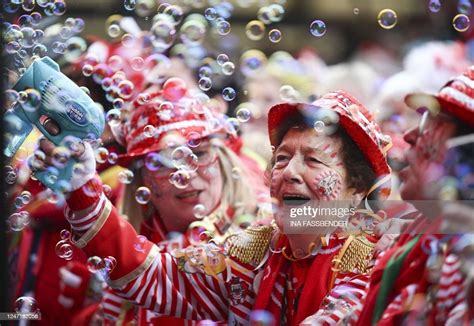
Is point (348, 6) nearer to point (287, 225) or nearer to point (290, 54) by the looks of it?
point (290, 54)

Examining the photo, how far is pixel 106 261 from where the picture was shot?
8.77 ft

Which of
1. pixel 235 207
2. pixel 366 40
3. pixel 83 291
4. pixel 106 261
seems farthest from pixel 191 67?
pixel 366 40

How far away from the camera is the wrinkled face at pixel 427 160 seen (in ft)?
7.29

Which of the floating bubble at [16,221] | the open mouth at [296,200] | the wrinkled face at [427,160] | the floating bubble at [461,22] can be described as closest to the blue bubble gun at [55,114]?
the floating bubble at [16,221]

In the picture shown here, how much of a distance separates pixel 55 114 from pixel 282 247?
65 cm

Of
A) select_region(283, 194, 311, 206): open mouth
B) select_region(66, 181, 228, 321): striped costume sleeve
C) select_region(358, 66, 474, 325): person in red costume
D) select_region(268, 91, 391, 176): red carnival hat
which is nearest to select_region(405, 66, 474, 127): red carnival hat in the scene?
select_region(358, 66, 474, 325): person in red costume

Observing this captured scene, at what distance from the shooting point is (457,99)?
2217 millimetres

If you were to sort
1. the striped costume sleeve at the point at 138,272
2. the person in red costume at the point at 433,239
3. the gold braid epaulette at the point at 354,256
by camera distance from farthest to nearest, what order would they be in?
the striped costume sleeve at the point at 138,272 → the gold braid epaulette at the point at 354,256 → the person in red costume at the point at 433,239

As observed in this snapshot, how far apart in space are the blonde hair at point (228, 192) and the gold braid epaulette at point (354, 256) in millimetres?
817

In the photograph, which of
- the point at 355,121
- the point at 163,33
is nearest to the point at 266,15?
the point at 163,33

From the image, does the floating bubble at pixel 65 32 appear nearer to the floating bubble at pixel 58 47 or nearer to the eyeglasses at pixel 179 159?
the floating bubble at pixel 58 47

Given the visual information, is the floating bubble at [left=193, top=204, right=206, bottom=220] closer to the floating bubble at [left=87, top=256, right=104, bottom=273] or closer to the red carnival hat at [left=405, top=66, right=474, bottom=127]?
the floating bubble at [left=87, top=256, right=104, bottom=273]

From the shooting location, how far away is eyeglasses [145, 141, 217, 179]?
300 centimetres

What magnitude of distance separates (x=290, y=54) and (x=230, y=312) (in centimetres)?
236
